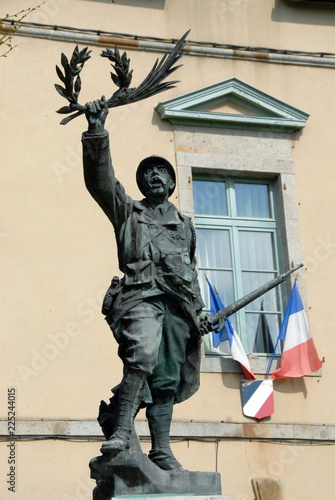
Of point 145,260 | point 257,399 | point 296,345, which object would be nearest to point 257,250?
point 296,345

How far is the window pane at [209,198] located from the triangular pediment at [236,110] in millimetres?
716

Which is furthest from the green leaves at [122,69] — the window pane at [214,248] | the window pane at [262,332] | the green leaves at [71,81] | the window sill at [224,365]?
the window pane at [262,332]

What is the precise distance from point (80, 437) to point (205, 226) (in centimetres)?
304

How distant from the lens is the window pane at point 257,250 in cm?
1545

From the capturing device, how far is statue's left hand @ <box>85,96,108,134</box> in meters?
8.12

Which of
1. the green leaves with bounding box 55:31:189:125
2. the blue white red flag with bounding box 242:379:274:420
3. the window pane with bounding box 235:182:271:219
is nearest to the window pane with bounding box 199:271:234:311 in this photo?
the window pane with bounding box 235:182:271:219

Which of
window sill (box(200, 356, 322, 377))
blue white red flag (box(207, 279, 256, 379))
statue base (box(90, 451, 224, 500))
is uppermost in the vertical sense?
blue white red flag (box(207, 279, 256, 379))

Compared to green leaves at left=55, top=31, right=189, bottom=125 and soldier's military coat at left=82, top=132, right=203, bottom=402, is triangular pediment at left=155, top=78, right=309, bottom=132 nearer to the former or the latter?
green leaves at left=55, top=31, right=189, bottom=125

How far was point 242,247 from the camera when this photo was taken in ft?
50.8

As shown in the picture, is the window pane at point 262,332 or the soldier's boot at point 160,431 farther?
the window pane at point 262,332

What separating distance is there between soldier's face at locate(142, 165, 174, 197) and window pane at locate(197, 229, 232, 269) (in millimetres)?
6524

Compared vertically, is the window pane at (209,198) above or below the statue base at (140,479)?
above

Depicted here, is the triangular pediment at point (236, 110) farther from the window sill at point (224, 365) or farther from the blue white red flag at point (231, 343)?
the window sill at point (224, 365)

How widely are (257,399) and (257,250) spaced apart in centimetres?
192
